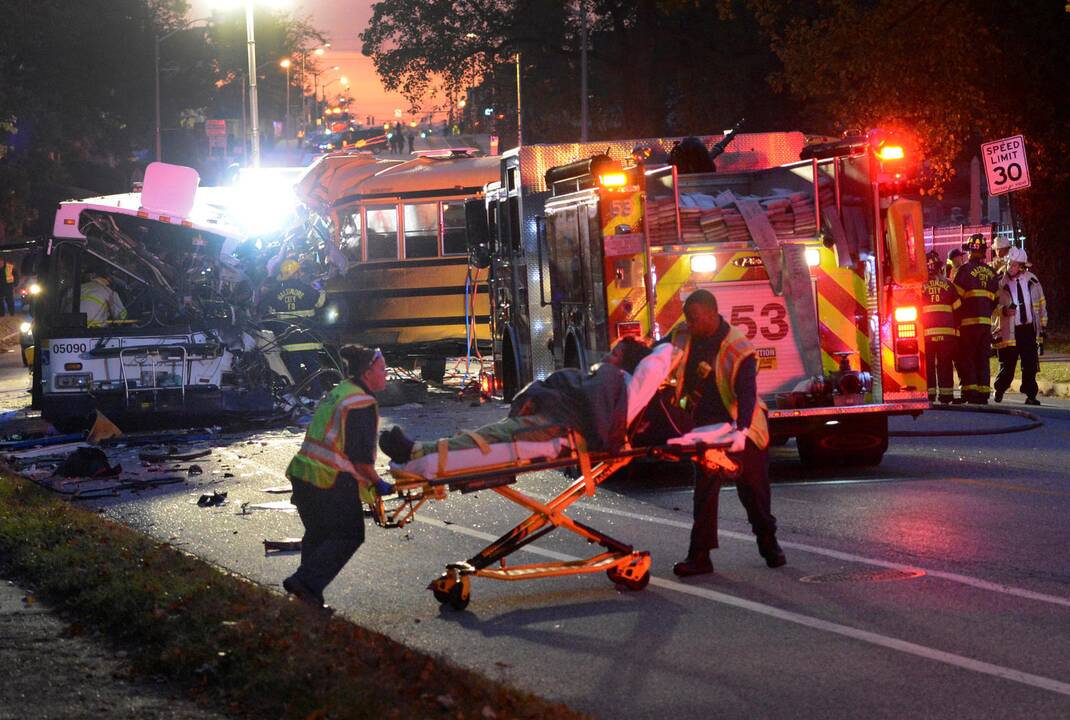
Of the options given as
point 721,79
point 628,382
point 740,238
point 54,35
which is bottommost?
point 628,382

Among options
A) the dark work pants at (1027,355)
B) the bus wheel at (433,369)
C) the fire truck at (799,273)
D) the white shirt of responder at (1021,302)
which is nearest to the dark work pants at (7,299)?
the bus wheel at (433,369)

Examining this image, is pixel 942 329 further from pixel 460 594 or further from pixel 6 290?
pixel 6 290

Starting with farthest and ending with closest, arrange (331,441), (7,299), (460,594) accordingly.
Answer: (7,299)
(460,594)
(331,441)

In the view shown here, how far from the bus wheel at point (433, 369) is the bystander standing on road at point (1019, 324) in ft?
28.5

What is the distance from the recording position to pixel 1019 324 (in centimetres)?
1934

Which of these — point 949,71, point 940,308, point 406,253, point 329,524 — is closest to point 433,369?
point 406,253

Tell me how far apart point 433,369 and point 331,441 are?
1676cm

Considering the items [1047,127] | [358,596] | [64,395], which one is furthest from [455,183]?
[358,596]

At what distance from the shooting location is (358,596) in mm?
9094

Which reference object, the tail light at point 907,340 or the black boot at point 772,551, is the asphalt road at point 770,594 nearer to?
the black boot at point 772,551

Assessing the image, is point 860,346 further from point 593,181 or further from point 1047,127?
point 1047,127

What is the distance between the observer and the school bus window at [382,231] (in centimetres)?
2458

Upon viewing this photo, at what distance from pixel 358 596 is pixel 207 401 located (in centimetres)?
993

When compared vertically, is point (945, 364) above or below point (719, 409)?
above
